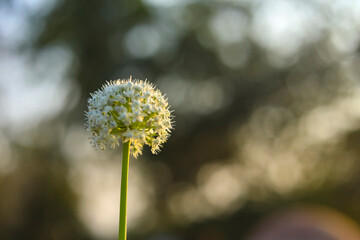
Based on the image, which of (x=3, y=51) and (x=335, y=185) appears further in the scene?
(x=335, y=185)

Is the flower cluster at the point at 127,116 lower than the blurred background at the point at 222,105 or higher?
lower

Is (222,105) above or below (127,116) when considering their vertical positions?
above

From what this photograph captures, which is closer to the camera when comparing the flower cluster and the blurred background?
the flower cluster

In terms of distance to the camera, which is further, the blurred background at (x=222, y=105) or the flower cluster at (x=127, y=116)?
the blurred background at (x=222, y=105)

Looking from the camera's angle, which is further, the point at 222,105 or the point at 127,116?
the point at 222,105

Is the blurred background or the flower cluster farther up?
the blurred background

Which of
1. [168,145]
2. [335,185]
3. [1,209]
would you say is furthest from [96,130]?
[335,185]

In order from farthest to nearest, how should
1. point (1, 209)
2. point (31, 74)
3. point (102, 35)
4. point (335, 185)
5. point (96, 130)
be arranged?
point (335, 185)
point (102, 35)
point (31, 74)
point (1, 209)
point (96, 130)

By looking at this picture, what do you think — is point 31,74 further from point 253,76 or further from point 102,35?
point 253,76
